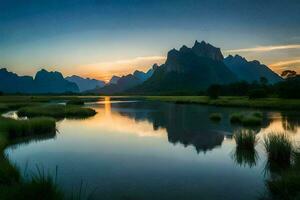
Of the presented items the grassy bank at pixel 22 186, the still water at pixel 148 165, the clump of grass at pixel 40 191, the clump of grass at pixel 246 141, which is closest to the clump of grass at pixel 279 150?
the still water at pixel 148 165

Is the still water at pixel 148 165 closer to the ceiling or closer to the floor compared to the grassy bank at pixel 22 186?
closer to the floor

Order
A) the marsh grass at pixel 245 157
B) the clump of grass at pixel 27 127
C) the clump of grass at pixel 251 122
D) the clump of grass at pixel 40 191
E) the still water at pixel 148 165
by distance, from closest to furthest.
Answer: the clump of grass at pixel 40 191 < the still water at pixel 148 165 < the marsh grass at pixel 245 157 < the clump of grass at pixel 27 127 < the clump of grass at pixel 251 122

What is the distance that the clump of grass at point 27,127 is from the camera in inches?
1171

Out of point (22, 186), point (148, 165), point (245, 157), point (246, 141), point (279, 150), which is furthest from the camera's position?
point (246, 141)

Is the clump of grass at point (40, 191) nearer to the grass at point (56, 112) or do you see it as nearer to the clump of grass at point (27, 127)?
the clump of grass at point (27, 127)

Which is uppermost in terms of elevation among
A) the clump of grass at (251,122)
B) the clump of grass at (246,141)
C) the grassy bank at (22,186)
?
the grassy bank at (22,186)

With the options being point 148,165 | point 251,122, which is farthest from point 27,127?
point 251,122

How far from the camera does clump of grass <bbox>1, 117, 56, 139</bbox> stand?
29750 millimetres

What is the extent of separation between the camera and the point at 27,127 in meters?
30.8

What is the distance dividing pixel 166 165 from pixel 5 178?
992cm

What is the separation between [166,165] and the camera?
19391mm

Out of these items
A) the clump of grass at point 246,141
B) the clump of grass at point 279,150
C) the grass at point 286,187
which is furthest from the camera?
the clump of grass at point 246,141

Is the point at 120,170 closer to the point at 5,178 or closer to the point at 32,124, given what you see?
the point at 5,178

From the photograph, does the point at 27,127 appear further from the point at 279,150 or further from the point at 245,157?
the point at 279,150
